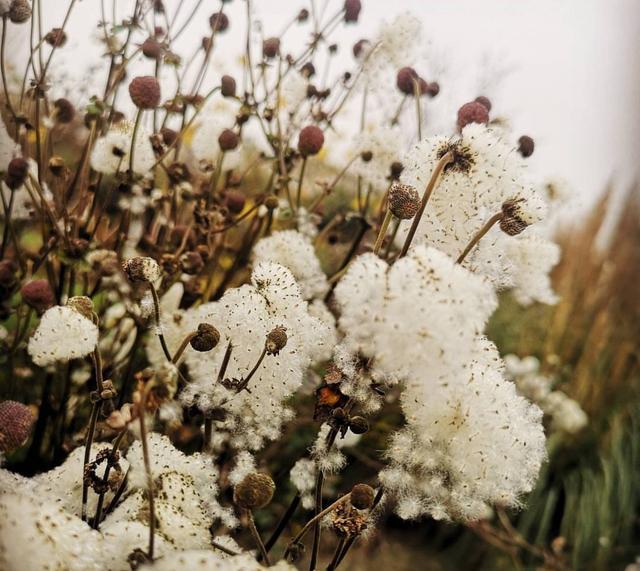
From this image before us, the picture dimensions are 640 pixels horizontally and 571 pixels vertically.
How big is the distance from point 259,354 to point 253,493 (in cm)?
15

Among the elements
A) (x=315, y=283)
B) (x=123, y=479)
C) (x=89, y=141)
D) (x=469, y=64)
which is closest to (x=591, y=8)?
(x=469, y=64)

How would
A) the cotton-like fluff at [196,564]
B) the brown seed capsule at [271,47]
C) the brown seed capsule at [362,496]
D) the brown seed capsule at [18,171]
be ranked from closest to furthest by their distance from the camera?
the cotton-like fluff at [196,564], the brown seed capsule at [362,496], the brown seed capsule at [18,171], the brown seed capsule at [271,47]

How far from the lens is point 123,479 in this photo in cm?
51

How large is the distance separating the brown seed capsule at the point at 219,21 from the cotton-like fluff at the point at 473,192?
389 mm

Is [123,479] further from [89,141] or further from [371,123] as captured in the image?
[371,123]

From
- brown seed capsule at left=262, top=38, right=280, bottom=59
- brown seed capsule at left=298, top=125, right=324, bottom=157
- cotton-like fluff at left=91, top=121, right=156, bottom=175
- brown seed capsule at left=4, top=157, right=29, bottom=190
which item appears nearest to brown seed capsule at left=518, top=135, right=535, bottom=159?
brown seed capsule at left=298, top=125, right=324, bottom=157

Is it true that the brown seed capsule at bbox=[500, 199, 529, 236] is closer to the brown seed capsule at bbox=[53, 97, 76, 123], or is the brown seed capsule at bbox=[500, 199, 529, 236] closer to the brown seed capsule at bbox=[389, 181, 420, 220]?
the brown seed capsule at bbox=[389, 181, 420, 220]

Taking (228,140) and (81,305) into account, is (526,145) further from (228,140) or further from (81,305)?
(81,305)

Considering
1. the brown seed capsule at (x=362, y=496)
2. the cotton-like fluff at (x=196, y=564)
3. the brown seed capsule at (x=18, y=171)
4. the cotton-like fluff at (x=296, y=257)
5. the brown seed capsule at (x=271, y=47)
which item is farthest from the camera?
the brown seed capsule at (x=271, y=47)

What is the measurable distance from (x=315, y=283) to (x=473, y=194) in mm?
294

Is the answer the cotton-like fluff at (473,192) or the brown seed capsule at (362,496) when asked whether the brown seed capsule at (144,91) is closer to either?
the cotton-like fluff at (473,192)

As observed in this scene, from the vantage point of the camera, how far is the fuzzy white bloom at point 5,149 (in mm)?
673

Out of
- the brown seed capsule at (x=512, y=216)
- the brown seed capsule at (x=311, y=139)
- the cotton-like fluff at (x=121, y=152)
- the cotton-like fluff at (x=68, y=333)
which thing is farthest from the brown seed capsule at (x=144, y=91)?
the brown seed capsule at (x=512, y=216)

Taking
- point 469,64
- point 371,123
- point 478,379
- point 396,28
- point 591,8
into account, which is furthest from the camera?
point 591,8
